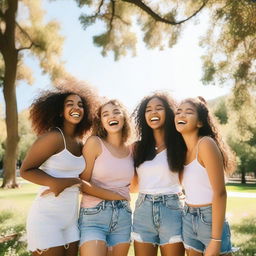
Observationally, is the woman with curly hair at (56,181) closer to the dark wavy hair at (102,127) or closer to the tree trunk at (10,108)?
the dark wavy hair at (102,127)

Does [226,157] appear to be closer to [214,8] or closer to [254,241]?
[254,241]

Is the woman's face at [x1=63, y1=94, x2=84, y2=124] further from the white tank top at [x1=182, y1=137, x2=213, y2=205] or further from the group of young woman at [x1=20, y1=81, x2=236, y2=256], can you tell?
the white tank top at [x1=182, y1=137, x2=213, y2=205]

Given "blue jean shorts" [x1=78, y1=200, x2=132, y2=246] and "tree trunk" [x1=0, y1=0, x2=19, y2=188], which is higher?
"tree trunk" [x1=0, y1=0, x2=19, y2=188]

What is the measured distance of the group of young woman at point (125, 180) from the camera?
3316 millimetres

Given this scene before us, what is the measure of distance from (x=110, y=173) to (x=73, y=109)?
2.45 ft

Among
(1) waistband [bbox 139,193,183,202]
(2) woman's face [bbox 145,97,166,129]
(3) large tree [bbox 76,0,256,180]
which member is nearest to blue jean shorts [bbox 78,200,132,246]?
(1) waistband [bbox 139,193,183,202]

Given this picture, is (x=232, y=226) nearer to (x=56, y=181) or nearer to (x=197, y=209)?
(x=197, y=209)

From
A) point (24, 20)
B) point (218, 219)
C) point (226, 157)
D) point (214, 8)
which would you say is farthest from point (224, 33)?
point (24, 20)

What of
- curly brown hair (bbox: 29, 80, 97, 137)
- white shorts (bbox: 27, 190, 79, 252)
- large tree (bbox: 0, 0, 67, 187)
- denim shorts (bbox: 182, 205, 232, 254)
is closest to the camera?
denim shorts (bbox: 182, 205, 232, 254)

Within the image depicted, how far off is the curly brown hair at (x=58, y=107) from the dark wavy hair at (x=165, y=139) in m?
0.52

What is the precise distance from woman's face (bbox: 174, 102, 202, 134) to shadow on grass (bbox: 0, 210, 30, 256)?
4210mm

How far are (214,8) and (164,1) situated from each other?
2278mm

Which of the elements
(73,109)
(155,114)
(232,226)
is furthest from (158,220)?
(232,226)

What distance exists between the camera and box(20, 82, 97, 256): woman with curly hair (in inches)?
133
